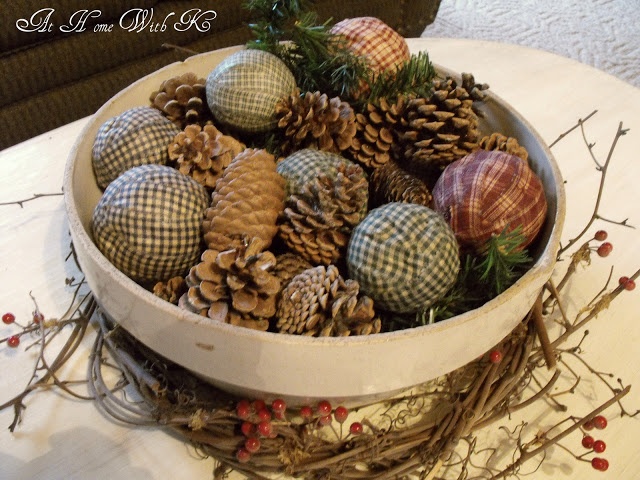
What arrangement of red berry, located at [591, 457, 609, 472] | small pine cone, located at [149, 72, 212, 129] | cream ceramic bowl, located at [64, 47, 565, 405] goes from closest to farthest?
cream ceramic bowl, located at [64, 47, 565, 405] → red berry, located at [591, 457, 609, 472] → small pine cone, located at [149, 72, 212, 129]

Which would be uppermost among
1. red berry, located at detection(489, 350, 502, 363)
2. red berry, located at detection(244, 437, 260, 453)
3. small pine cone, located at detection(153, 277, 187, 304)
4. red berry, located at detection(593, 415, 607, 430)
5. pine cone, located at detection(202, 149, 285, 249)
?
pine cone, located at detection(202, 149, 285, 249)

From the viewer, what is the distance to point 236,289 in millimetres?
402

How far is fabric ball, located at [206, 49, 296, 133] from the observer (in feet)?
1.76

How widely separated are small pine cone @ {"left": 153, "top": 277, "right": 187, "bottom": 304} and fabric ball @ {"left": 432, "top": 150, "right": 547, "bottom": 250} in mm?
231

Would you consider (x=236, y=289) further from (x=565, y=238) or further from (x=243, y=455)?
(x=565, y=238)

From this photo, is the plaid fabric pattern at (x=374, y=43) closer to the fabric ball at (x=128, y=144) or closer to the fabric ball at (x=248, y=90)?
the fabric ball at (x=248, y=90)

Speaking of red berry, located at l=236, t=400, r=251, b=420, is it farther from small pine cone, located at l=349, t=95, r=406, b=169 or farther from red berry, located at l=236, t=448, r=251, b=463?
small pine cone, located at l=349, t=95, r=406, b=169

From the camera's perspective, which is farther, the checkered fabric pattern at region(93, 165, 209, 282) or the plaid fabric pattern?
the plaid fabric pattern

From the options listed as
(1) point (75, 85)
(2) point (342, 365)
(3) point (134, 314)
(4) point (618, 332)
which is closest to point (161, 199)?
(3) point (134, 314)

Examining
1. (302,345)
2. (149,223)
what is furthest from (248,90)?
(302,345)

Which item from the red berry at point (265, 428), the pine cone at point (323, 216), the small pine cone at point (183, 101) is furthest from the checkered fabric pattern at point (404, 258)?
the small pine cone at point (183, 101)

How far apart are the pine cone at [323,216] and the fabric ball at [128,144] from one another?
146 mm

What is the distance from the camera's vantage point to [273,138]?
0.57 meters

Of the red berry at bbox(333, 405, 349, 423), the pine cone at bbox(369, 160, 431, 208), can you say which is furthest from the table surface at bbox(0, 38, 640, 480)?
the pine cone at bbox(369, 160, 431, 208)
